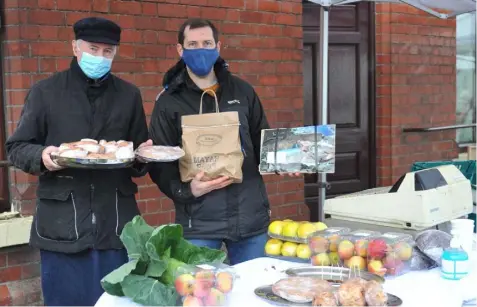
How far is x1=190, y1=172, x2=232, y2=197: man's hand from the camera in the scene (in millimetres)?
3355

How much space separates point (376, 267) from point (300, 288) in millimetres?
447

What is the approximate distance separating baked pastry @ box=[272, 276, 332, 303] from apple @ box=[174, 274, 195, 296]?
327 mm

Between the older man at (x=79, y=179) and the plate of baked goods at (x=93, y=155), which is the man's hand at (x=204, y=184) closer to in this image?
the older man at (x=79, y=179)

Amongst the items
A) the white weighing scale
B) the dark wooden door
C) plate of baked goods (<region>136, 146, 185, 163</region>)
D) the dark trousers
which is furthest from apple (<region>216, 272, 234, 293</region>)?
the dark wooden door

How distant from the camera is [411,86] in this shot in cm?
689

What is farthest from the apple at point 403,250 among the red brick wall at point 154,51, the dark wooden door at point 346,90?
the dark wooden door at point 346,90

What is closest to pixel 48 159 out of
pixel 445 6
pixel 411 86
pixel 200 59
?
pixel 200 59

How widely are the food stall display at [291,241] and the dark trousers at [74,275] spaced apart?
0.80 metres

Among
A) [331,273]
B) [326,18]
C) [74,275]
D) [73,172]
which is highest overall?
[326,18]

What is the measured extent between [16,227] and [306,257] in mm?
2177

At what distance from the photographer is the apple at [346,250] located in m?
2.85

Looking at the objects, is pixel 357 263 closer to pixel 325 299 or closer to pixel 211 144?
pixel 325 299

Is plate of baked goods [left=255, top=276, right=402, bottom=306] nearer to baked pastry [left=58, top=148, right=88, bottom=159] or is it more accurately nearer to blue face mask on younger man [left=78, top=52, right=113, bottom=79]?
baked pastry [left=58, top=148, right=88, bottom=159]

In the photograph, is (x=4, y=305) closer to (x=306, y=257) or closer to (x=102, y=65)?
(x=102, y=65)
